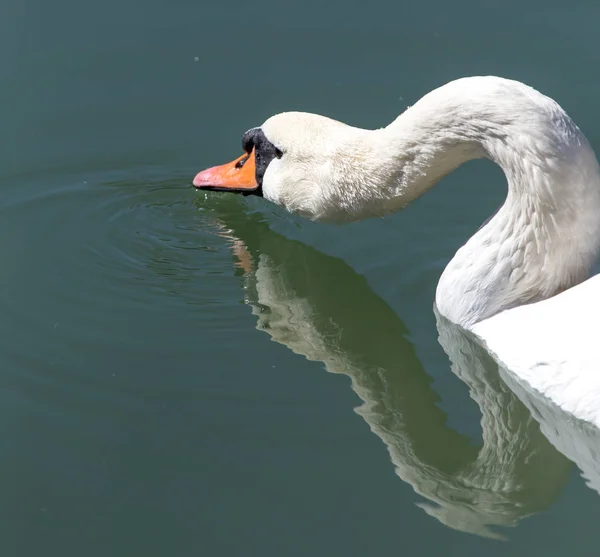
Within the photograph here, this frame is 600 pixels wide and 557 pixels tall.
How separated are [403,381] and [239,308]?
130cm

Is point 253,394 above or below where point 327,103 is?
below

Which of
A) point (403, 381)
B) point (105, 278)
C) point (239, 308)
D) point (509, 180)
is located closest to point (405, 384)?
point (403, 381)

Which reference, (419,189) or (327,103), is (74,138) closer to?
(327,103)

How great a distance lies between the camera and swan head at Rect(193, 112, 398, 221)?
7.76 m

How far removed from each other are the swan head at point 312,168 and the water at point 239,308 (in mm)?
640

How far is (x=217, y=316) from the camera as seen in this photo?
8250 millimetres

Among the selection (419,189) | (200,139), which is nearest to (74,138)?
(200,139)

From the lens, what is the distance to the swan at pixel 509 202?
682cm

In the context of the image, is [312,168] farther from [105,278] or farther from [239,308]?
[105,278]

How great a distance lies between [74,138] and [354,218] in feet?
10.3

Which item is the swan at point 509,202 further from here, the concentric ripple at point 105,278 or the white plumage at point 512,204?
the concentric ripple at point 105,278

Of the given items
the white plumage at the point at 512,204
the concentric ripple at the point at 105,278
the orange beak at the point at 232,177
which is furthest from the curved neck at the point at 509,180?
the concentric ripple at the point at 105,278

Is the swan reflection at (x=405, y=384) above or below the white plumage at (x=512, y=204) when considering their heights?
below

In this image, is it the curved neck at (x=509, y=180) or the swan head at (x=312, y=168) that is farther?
the swan head at (x=312, y=168)
